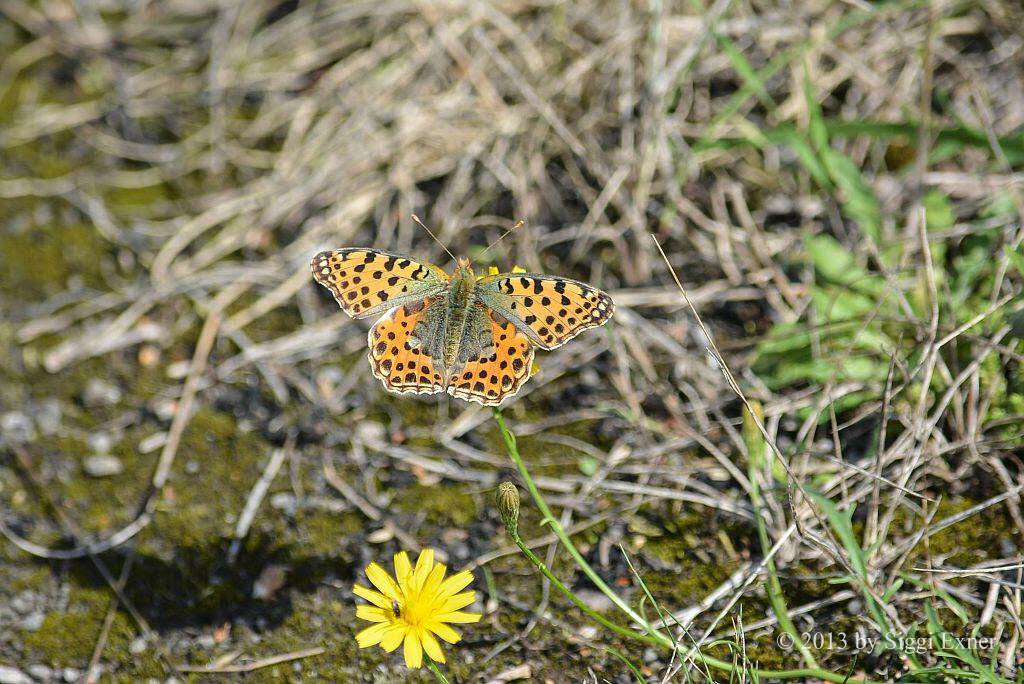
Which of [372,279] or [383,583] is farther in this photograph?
[372,279]

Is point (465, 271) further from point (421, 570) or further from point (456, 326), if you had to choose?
point (421, 570)

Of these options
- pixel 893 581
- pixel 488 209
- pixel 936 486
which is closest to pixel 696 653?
pixel 893 581

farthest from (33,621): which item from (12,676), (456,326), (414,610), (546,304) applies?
(546,304)

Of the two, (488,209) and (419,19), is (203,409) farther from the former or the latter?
(419,19)

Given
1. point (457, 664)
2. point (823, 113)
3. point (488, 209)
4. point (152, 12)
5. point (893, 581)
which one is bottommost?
point (457, 664)

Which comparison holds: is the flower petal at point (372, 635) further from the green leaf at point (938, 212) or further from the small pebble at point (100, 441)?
the green leaf at point (938, 212)

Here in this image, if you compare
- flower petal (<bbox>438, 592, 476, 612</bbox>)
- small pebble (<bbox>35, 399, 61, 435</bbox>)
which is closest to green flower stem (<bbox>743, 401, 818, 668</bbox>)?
flower petal (<bbox>438, 592, 476, 612</bbox>)

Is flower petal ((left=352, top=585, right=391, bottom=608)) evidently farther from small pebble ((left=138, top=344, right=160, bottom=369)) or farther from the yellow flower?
small pebble ((left=138, top=344, right=160, bottom=369))

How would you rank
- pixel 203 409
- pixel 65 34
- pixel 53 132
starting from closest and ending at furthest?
pixel 203 409, pixel 53 132, pixel 65 34
